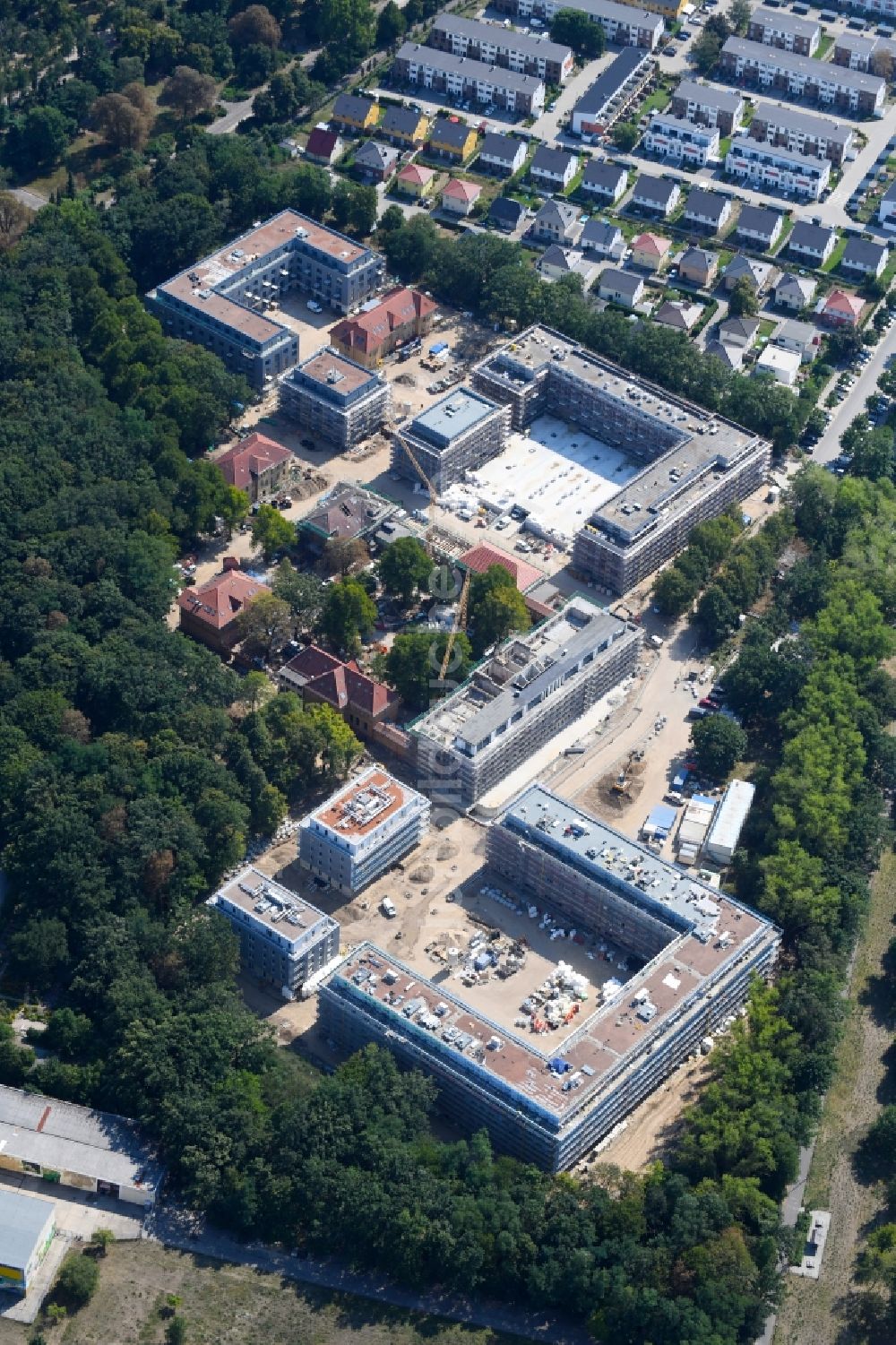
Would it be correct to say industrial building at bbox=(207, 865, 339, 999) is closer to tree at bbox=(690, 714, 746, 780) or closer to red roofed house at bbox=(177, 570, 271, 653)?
red roofed house at bbox=(177, 570, 271, 653)

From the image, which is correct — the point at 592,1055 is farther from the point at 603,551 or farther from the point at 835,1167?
the point at 603,551

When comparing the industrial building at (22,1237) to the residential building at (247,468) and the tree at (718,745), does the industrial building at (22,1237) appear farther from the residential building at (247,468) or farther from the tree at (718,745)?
the residential building at (247,468)

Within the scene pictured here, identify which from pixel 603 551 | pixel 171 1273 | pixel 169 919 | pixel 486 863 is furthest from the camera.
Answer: pixel 603 551

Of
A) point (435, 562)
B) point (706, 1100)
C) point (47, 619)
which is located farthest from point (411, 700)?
point (706, 1100)

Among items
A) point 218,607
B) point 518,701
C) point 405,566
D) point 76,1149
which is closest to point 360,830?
point 518,701

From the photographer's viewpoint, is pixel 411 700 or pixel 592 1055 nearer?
pixel 592 1055

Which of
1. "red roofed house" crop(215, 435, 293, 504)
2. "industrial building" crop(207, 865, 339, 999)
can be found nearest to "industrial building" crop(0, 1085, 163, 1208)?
"industrial building" crop(207, 865, 339, 999)

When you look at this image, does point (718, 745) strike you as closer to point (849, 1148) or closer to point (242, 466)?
point (849, 1148)
